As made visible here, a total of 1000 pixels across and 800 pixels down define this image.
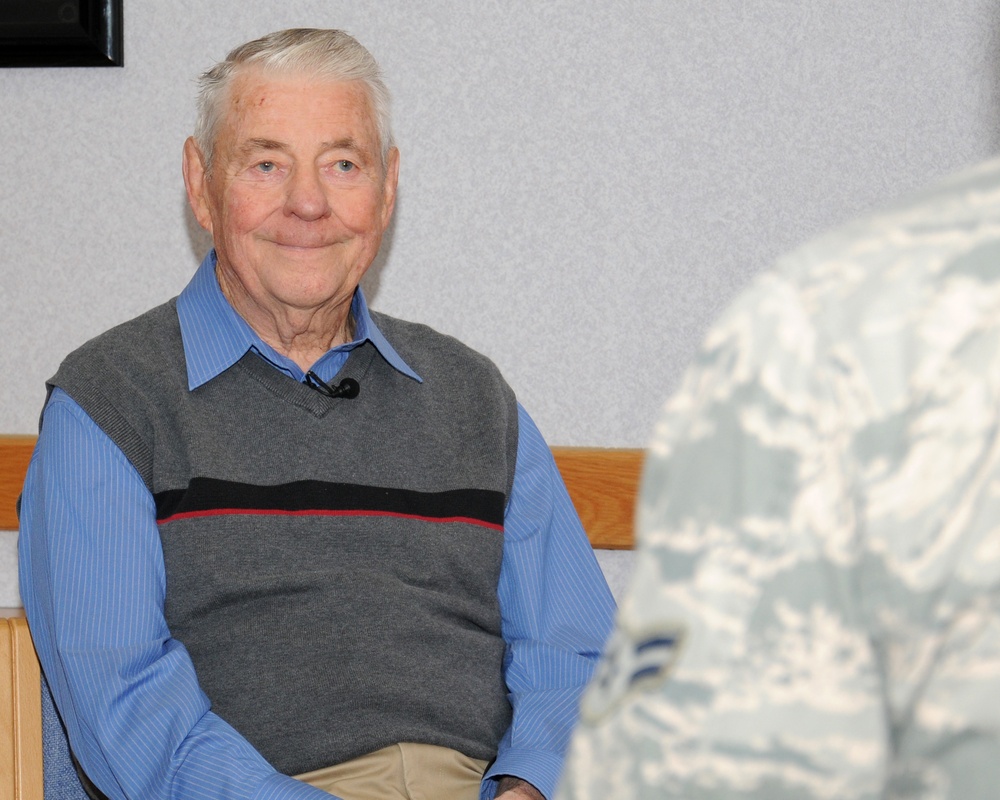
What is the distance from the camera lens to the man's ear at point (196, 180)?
173 centimetres

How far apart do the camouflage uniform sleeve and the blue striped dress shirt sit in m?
1.01

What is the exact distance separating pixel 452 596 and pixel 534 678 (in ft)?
0.59

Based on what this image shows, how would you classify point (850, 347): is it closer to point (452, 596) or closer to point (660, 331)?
point (452, 596)

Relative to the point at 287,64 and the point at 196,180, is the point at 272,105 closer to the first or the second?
the point at 287,64

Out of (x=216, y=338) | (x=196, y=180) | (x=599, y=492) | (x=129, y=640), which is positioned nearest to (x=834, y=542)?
(x=129, y=640)

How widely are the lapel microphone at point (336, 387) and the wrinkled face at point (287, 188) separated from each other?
11 cm

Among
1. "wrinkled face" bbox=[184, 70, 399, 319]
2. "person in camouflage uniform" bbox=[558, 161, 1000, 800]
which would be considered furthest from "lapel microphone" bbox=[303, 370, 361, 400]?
"person in camouflage uniform" bbox=[558, 161, 1000, 800]

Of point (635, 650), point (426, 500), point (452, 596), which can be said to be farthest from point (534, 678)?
point (635, 650)

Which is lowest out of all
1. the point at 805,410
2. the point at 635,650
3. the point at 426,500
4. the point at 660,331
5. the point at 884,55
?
the point at 426,500

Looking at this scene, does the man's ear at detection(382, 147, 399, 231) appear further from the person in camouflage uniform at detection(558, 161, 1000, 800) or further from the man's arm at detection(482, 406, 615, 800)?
the person in camouflage uniform at detection(558, 161, 1000, 800)

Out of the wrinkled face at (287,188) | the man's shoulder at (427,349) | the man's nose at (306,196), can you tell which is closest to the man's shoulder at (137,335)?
the wrinkled face at (287,188)

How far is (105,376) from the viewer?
59.3 inches

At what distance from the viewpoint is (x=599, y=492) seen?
2.12 metres

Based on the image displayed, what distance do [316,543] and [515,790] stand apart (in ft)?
1.35
